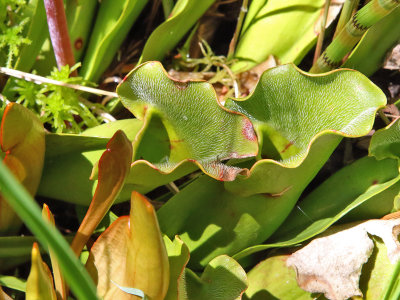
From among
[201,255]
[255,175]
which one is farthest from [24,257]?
[255,175]

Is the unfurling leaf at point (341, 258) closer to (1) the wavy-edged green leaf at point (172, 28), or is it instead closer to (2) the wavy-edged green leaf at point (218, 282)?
(2) the wavy-edged green leaf at point (218, 282)

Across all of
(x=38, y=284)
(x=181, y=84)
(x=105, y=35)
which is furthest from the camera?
(x=105, y=35)

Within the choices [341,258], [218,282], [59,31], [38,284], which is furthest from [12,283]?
[341,258]

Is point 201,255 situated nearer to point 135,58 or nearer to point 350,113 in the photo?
point 350,113

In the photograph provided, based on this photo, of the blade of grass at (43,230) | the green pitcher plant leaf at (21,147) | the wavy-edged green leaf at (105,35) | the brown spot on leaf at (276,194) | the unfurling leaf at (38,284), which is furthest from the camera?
the wavy-edged green leaf at (105,35)

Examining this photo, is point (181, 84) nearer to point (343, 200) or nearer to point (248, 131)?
point (248, 131)

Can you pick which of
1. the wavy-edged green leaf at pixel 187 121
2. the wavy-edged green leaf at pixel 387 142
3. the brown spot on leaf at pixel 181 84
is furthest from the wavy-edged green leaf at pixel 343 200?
the brown spot on leaf at pixel 181 84
